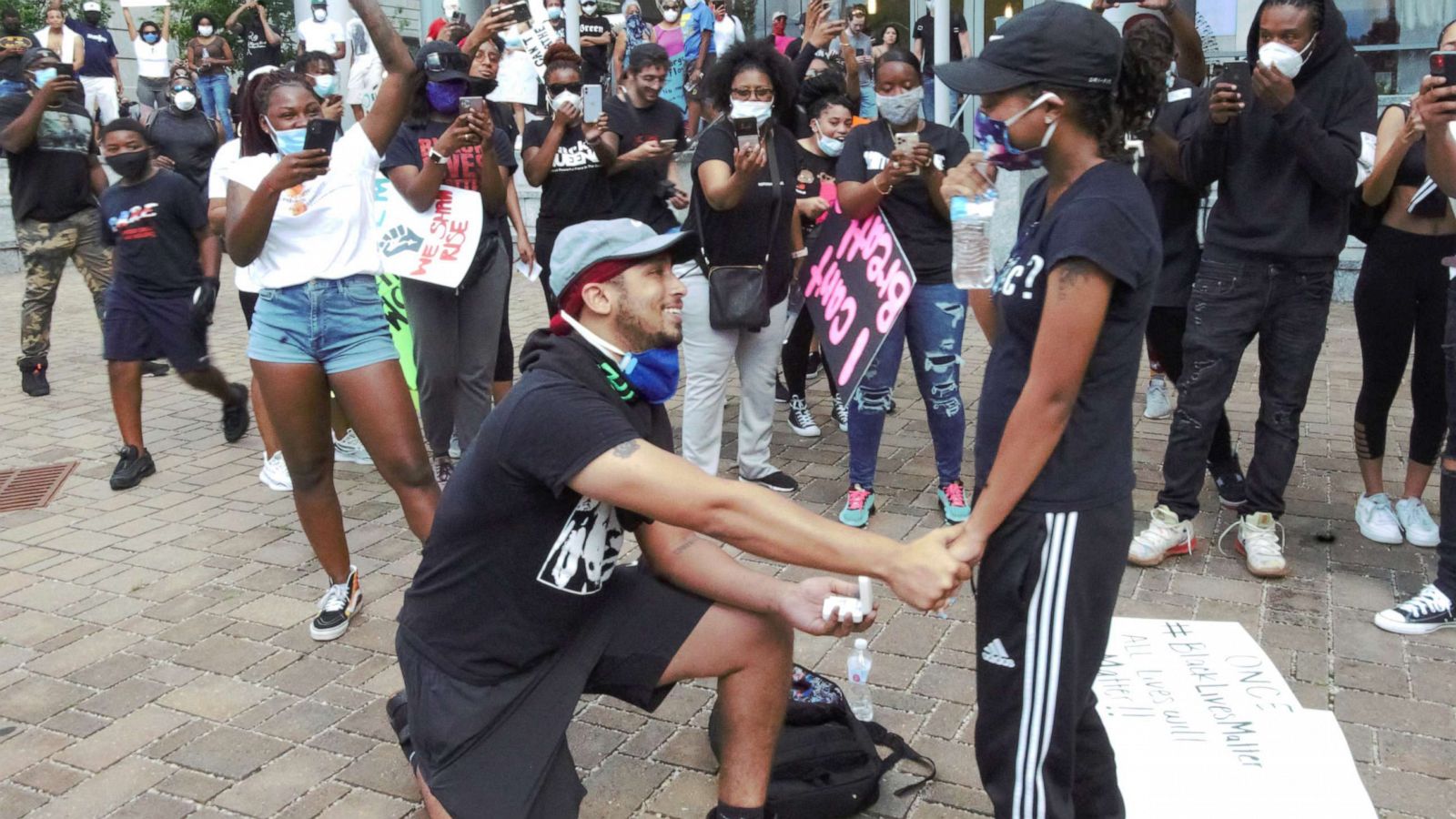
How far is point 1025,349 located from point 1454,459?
245cm

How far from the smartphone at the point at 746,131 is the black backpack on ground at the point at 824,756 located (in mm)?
2462

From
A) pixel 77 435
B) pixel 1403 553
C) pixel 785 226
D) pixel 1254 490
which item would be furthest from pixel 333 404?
pixel 1403 553

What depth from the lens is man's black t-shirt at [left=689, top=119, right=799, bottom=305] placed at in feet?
17.5

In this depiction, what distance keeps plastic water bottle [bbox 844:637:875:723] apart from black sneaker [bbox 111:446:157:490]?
425 centimetres

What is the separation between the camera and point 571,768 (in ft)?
9.18

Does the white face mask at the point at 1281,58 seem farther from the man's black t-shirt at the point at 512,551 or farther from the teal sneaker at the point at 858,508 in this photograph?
the man's black t-shirt at the point at 512,551

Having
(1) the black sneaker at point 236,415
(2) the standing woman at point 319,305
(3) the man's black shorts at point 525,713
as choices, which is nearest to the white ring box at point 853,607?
(3) the man's black shorts at point 525,713

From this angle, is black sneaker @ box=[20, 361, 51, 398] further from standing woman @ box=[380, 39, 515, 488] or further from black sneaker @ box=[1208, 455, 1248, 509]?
black sneaker @ box=[1208, 455, 1248, 509]

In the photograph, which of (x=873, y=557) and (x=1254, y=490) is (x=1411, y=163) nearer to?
(x=1254, y=490)

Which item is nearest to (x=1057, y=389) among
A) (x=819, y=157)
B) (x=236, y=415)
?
(x=819, y=157)

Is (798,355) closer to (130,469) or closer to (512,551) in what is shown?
(130,469)

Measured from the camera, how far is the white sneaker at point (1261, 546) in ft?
15.1

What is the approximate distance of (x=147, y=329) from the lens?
251 inches

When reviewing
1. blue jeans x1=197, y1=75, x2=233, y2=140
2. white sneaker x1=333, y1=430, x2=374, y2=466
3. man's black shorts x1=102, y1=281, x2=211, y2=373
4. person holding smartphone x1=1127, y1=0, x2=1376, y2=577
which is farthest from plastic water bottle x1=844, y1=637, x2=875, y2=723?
blue jeans x1=197, y1=75, x2=233, y2=140
